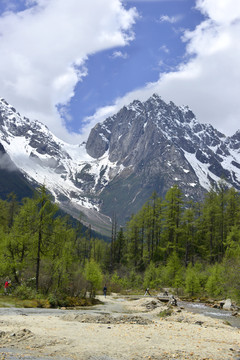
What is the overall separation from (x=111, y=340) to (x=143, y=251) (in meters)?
54.6

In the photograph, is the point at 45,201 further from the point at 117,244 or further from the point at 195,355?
the point at 117,244

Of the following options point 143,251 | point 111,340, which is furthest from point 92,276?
point 143,251

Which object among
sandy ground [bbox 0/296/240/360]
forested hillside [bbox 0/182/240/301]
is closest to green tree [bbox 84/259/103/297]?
forested hillside [bbox 0/182/240/301]

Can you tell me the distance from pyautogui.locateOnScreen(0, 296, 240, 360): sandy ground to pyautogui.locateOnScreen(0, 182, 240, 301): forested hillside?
41.1 feet

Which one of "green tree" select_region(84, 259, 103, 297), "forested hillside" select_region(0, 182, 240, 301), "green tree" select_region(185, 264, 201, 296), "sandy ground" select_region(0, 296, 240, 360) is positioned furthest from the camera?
"green tree" select_region(185, 264, 201, 296)

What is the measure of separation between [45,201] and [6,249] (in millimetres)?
Answer: 6254

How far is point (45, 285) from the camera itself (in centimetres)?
3209

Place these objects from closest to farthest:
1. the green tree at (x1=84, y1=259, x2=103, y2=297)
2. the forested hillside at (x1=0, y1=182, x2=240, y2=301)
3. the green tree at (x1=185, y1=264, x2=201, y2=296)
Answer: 1. the forested hillside at (x1=0, y1=182, x2=240, y2=301)
2. the green tree at (x1=84, y1=259, x2=103, y2=297)
3. the green tree at (x1=185, y1=264, x2=201, y2=296)

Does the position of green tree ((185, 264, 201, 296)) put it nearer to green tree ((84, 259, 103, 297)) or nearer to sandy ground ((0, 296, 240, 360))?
green tree ((84, 259, 103, 297))

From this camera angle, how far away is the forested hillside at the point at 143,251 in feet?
106

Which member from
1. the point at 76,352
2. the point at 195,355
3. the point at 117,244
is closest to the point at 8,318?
the point at 76,352

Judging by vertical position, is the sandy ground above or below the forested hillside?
below

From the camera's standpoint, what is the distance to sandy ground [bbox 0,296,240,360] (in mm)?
12453

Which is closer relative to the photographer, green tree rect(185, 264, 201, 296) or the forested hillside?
the forested hillside
